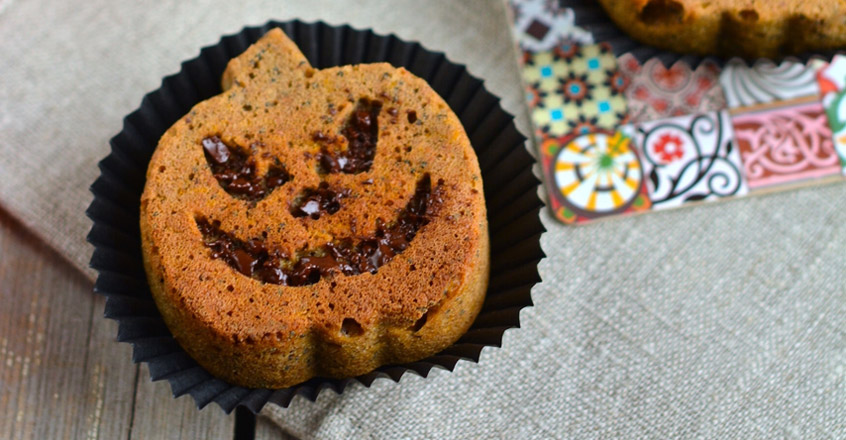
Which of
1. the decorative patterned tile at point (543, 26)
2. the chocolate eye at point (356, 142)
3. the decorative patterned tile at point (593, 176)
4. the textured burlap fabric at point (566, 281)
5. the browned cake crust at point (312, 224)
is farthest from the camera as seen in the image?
the decorative patterned tile at point (543, 26)

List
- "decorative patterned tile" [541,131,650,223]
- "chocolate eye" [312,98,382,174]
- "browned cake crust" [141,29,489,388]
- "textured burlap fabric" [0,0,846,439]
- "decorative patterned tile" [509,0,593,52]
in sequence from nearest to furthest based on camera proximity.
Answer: "browned cake crust" [141,29,489,388]
"chocolate eye" [312,98,382,174]
"textured burlap fabric" [0,0,846,439]
"decorative patterned tile" [541,131,650,223]
"decorative patterned tile" [509,0,593,52]

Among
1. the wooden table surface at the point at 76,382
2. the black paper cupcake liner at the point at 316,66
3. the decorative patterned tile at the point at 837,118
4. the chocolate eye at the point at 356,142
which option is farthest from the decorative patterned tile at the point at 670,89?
the wooden table surface at the point at 76,382

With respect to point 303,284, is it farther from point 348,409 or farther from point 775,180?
point 775,180

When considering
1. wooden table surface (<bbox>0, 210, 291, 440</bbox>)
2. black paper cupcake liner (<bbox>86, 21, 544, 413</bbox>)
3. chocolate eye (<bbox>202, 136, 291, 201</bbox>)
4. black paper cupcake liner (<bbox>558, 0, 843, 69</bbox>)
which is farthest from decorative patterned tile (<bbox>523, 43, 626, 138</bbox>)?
wooden table surface (<bbox>0, 210, 291, 440</bbox>)

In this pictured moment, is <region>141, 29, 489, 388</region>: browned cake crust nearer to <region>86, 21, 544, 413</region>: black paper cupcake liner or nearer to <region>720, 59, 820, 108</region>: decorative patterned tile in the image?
<region>86, 21, 544, 413</region>: black paper cupcake liner

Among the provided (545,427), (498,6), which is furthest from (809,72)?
(545,427)

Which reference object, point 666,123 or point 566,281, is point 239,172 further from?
point 666,123

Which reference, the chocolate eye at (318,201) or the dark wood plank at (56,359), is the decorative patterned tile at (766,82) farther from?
the dark wood plank at (56,359)
